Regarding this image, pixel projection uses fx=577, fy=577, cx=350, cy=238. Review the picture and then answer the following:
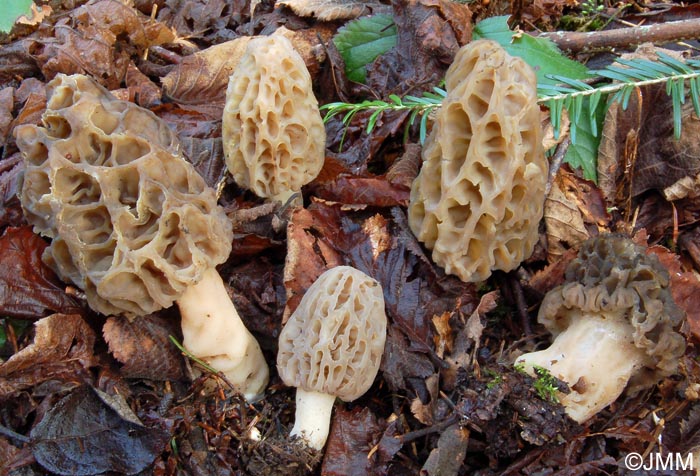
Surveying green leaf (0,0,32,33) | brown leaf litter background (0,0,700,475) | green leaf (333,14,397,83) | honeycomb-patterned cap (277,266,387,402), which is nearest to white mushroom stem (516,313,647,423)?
brown leaf litter background (0,0,700,475)

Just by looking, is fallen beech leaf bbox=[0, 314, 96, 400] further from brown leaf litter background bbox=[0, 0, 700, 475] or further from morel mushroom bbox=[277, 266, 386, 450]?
morel mushroom bbox=[277, 266, 386, 450]

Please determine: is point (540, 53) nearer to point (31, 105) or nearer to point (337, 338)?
point (337, 338)

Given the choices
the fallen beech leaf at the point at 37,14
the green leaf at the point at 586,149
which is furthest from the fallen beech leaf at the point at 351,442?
the fallen beech leaf at the point at 37,14

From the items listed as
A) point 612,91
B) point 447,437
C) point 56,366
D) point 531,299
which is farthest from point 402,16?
point 56,366

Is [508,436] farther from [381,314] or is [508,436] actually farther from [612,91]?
[612,91]

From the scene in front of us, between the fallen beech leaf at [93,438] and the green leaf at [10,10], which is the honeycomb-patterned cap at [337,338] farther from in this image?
the green leaf at [10,10]

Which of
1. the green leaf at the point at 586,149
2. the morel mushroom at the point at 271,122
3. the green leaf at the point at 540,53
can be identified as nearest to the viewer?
the morel mushroom at the point at 271,122
